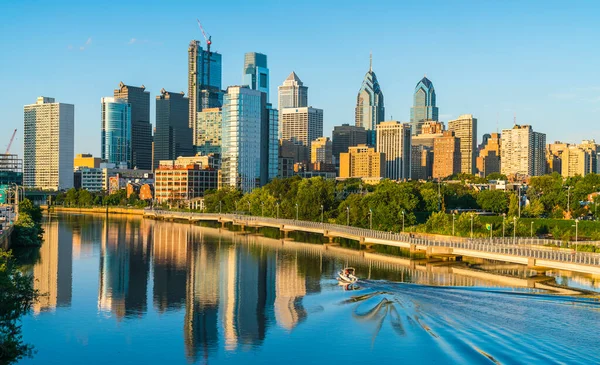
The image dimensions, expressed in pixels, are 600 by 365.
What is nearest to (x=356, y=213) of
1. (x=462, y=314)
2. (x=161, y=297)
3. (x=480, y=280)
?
(x=480, y=280)

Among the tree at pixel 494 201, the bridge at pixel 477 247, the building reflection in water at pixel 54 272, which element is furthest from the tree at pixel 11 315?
the tree at pixel 494 201

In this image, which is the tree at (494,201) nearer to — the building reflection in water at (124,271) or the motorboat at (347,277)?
the building reflection in water at (124,271)

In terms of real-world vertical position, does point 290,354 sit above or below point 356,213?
below

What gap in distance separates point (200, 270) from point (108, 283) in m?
11.5

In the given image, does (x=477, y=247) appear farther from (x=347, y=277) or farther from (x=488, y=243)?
(x=347, y=277)

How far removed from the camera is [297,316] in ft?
174

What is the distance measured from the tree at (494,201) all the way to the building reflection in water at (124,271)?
65475mm

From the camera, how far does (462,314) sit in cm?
4997

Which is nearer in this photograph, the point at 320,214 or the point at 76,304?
the point at 76,304

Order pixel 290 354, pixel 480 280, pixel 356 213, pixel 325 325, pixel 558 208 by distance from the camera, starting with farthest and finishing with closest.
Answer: pixel 558 208
pixel 356 213
pixel 480 280
pixel 325 325
pixel 290 354

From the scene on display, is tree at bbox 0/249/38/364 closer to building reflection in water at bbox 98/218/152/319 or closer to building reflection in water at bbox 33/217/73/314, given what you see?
building reflection in water at bbox 33/217/73/314

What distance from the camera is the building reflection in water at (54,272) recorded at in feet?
193

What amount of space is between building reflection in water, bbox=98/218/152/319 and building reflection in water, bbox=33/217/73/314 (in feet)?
11.1

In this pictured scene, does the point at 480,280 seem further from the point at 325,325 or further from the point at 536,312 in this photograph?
the point at 325,325
